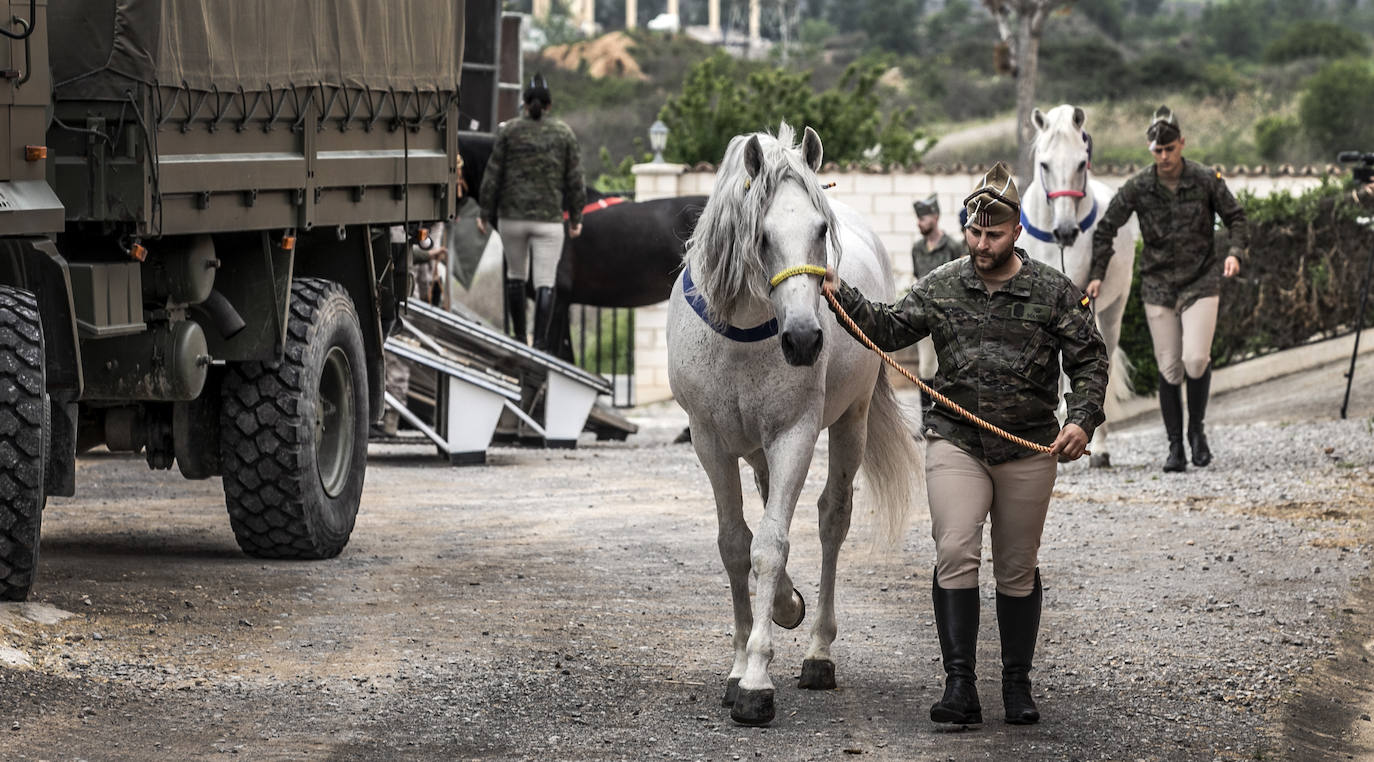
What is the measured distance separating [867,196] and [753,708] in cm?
1828

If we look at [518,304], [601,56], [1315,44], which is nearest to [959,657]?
[518,304]

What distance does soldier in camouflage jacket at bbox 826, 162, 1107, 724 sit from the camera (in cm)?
586

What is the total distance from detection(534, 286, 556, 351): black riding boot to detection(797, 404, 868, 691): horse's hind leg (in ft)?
28.5

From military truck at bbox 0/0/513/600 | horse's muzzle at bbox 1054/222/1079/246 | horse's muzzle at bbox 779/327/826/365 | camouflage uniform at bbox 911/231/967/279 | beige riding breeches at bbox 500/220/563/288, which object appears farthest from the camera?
camouflage uniform at bbox 911/231/967/279

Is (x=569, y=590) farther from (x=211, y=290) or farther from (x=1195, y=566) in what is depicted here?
(x=1195, y=566)

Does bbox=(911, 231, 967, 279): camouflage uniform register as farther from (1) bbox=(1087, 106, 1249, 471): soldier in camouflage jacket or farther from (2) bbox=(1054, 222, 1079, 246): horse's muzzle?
(2) bbox=(1054, 222, 1079, 246): horse's muzzle

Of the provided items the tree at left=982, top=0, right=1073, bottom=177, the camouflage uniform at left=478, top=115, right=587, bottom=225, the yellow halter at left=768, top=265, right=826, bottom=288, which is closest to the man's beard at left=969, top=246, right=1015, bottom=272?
the yellow halter at left=768, top=265, right=826, bottom=288

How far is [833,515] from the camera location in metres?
6.95

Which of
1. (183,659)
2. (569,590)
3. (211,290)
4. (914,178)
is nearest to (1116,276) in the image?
(569,590)

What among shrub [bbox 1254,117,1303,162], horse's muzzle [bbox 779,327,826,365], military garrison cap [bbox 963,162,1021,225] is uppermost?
military garrison cap [bbox 963,162,1021,225]

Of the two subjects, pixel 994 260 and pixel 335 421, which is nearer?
pixel 994 260

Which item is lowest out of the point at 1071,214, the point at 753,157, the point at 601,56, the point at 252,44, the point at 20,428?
the point at 601,56

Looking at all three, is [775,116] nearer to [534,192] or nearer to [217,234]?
[534,192]

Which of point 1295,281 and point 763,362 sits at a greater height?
point 763,362
